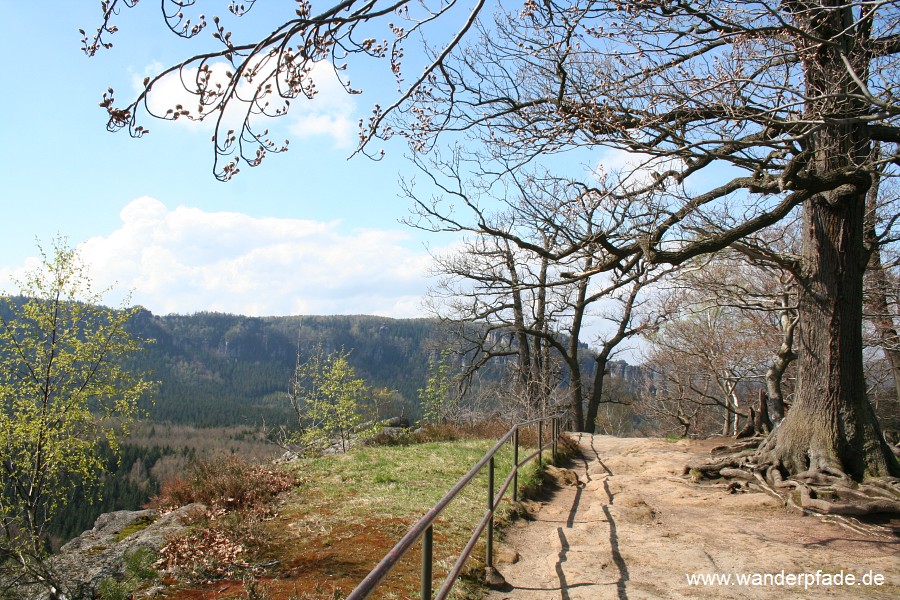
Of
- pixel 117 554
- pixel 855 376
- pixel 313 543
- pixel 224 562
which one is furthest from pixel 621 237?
pixel 117 554

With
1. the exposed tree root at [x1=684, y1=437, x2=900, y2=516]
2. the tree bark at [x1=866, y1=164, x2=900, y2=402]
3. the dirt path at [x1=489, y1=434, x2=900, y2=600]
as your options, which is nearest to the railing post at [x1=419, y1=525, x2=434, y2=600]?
the dirt path at [x1=489, y1=434, x2=900, y2=600]

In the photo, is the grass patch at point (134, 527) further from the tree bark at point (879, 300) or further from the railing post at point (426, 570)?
the tree bark at point (879, 300)

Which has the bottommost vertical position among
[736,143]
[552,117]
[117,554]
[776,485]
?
[117,554]

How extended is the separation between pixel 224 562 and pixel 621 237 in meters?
6.43

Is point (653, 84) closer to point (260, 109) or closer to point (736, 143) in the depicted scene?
point (736, 143)

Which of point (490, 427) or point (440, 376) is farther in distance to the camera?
point (440, 376)

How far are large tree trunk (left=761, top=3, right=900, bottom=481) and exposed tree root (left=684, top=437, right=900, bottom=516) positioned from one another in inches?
9.4

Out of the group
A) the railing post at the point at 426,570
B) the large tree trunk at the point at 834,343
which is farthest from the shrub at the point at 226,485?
the large tree trunk at the point at 834,343

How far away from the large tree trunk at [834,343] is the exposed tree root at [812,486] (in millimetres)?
239

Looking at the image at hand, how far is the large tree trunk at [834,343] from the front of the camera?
26.7 ft

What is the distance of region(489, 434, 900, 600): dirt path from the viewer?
16.5ft

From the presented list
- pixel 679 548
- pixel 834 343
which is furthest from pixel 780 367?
pixel 679 548

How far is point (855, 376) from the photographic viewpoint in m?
8.40

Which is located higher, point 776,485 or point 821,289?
point 821,289
